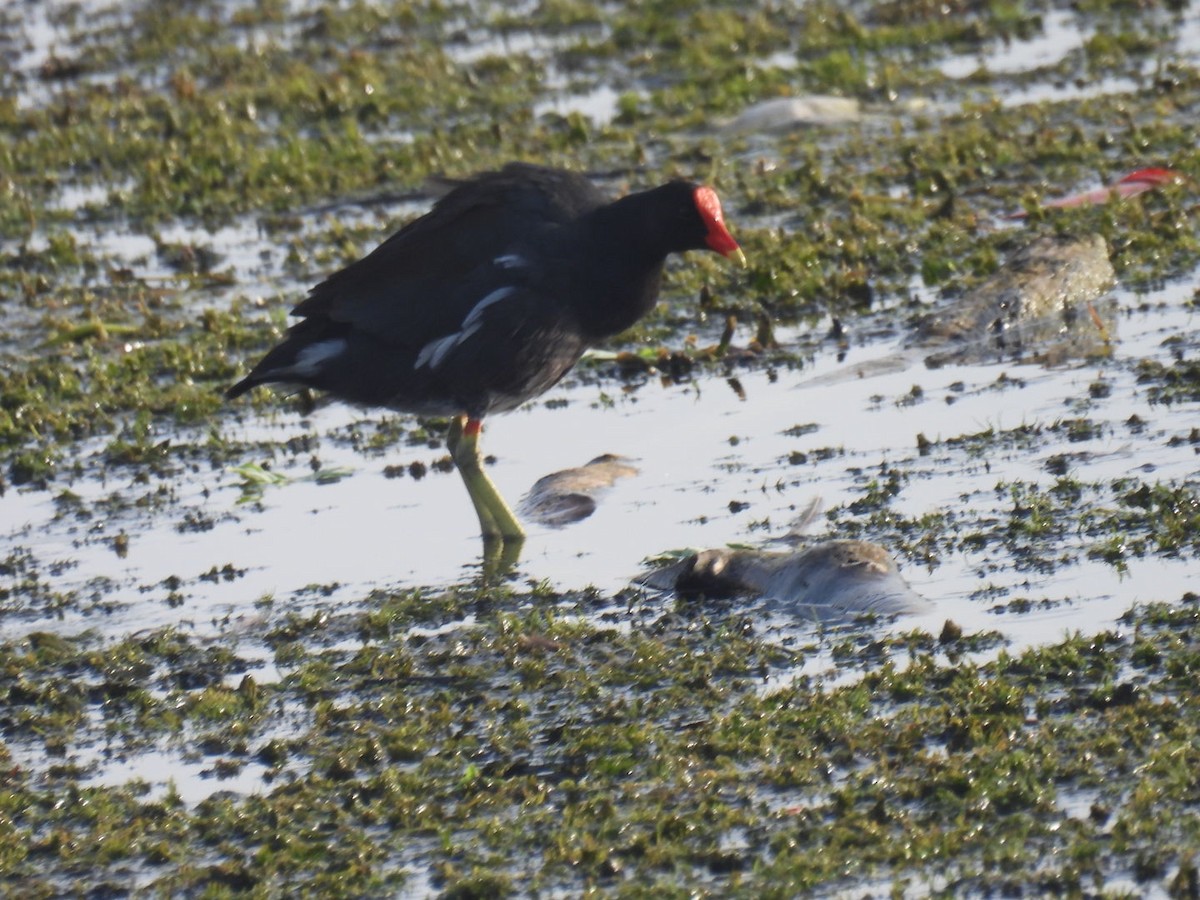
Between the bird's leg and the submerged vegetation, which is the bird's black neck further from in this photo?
the submerged vegetation

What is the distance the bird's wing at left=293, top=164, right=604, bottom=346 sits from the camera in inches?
274

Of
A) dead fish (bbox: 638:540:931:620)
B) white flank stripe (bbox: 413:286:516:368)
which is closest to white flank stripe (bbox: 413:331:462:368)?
white flank stripe (bbox: 413:286:516:368)

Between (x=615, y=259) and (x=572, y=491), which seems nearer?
(x=615, y=259)

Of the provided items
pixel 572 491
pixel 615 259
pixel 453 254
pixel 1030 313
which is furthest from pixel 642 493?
pixel 1030 313

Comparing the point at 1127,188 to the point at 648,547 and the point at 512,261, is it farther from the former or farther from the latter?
the point at 648,547

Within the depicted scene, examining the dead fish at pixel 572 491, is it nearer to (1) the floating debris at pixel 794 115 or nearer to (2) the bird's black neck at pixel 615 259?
(2) the bird's black neck at pixel 615 259

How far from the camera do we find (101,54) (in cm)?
1470

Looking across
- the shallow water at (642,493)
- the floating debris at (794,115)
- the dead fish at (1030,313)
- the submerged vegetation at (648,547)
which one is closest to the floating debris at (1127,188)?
the submerged vegetation at (648,547)

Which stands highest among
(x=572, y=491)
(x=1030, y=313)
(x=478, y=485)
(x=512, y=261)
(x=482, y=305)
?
(x=512, y=261)

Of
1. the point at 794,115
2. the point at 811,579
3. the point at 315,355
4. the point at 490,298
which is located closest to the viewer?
the point at 811,579

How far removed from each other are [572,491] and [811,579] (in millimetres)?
1413

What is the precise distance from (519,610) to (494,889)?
1894 millimetres

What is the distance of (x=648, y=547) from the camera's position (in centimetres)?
663

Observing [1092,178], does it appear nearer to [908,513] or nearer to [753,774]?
[908,513]
